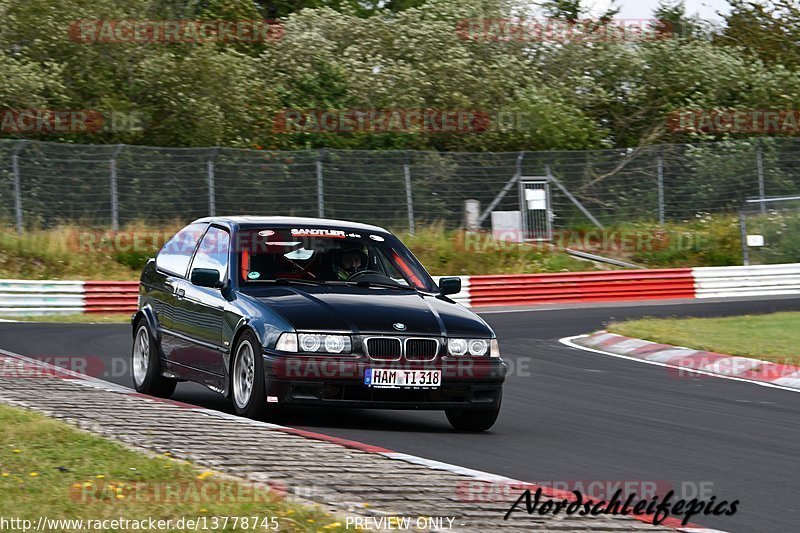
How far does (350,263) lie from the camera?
33.7 feet

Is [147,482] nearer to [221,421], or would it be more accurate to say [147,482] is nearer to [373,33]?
[221,421]

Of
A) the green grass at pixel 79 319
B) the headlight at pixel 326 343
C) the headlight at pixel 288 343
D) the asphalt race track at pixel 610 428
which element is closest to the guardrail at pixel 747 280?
the green grass at pixel 79 319

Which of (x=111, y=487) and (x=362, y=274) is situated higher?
(x=362, y=274)

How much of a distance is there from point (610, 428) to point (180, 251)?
3919 millimetres

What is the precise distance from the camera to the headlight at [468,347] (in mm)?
9133

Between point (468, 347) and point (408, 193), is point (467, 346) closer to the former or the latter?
point (468, 347)

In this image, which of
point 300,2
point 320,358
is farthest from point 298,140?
point 320,358

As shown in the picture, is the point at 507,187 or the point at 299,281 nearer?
the point at 299,281

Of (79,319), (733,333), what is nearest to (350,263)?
(733,333)

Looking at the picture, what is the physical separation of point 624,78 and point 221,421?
3630 cm

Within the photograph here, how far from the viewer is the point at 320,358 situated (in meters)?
8.84

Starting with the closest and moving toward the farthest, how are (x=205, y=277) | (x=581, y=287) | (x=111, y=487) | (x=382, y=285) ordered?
(x=111, y=487) < (x=205, y=277) < (x=382, y=285) < (x=581, y=287)

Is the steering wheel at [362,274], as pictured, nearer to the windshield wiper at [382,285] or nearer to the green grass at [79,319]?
the windshield wiper at [382,285]

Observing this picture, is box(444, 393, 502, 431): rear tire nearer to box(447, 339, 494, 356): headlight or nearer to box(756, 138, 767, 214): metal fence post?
box(447, 339, 494, 356): headlight
